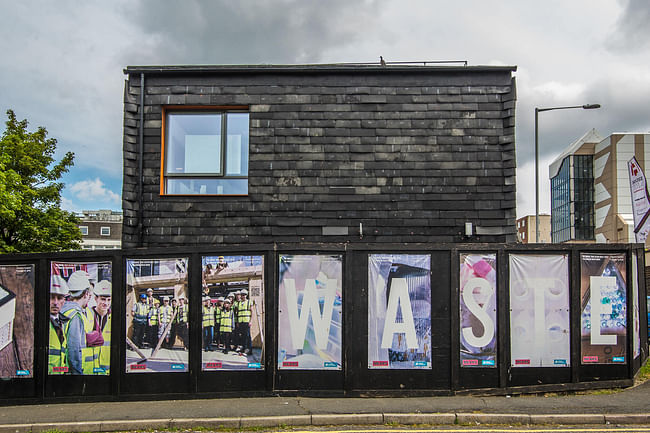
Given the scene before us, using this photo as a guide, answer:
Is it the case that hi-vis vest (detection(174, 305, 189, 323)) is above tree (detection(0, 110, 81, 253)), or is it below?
below

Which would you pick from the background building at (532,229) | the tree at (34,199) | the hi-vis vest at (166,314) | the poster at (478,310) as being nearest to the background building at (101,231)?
the tree at (34,199)

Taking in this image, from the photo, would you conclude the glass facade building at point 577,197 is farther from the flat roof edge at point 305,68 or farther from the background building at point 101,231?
the background building at point 101,231

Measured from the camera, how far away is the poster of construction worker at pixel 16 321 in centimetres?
819

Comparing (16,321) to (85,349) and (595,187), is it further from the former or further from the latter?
(595,187)

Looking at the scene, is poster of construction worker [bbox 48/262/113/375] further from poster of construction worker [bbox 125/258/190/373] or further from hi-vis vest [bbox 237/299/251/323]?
hi-vis vest [bbox 237/299/251/323]

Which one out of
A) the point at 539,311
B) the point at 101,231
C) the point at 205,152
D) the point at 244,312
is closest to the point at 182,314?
the point at 244,312

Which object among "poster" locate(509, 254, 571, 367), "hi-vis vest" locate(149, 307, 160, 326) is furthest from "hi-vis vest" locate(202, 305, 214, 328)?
"poster" locate(509, 254, 571, 367)

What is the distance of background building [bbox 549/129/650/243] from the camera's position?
5972 centimetres

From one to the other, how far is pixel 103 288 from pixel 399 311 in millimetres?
4936

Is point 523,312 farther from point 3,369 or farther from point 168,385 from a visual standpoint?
point 3,369

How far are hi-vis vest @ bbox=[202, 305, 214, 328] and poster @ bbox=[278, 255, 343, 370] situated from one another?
1.13 meters

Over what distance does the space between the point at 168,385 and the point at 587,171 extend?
246ft

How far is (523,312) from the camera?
28.0 ft

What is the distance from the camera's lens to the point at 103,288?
8.29 metres
